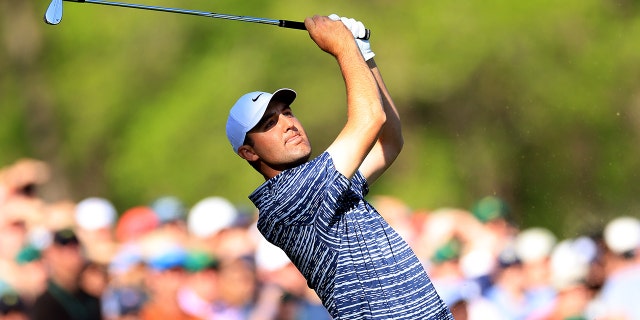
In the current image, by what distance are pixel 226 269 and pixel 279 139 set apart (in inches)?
130

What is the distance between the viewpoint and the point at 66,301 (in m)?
7.23

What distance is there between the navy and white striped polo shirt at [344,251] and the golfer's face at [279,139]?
9cm

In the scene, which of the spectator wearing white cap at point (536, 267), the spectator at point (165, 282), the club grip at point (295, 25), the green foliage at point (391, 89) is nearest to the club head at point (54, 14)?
the club grip at point (295, 25)

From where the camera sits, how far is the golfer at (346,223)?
4.28 metres

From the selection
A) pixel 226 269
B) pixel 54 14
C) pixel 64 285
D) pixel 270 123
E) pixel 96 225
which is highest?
pixel 96 225

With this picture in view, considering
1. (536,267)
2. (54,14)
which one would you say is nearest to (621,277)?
(536,267)

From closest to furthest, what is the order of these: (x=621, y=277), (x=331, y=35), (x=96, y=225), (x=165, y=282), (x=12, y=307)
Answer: (x=331, y=35), (x=621, y=277), (x=12, y=307), (x=165, y=282), (x=96, y=225)

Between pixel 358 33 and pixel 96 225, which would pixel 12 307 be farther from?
pixel 358 33

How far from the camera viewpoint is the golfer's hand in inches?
173

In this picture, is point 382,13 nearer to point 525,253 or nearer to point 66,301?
point 525,253

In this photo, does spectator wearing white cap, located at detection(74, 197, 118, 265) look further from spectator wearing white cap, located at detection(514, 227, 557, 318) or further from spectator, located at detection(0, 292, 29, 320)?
spectator wearing white cap, located at detection(514, 227, 557, 318)

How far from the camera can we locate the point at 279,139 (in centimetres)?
449

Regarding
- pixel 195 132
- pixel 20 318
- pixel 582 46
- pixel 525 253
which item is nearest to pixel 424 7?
pixel 582 46

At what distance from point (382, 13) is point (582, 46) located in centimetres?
194
